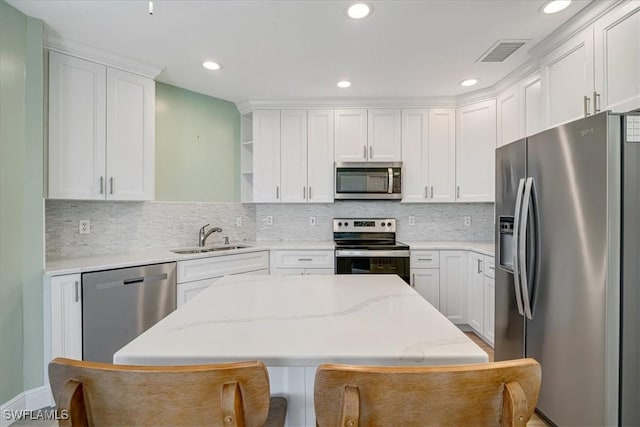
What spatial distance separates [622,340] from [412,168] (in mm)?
2465

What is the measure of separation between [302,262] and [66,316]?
1941mm

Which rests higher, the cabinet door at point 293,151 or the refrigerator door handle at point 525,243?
the cabinet door at point 293,151

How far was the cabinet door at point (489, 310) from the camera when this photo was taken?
2.81m

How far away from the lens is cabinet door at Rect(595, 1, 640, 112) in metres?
1.63

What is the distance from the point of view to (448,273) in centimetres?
330

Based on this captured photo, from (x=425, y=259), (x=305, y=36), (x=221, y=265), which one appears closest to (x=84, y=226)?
(x=221, y=265)

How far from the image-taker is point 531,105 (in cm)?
269

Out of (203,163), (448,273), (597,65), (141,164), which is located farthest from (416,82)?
(141,164)

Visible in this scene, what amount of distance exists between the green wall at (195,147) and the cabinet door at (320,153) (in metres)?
0.88

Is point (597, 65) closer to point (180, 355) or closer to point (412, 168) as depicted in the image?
point (412, 168)

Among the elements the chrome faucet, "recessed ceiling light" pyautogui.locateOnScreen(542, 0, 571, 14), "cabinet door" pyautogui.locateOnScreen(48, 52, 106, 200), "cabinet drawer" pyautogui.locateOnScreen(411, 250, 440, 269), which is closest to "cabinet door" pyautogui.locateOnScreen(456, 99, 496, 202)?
"cabinet drawer" pyautogui.locateOnScreen(411, 250, 440, 269)

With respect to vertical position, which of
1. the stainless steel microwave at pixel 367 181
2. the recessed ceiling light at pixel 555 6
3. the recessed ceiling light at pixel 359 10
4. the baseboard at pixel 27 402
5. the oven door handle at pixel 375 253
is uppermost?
the recessed ceiling light at pixel 555 6

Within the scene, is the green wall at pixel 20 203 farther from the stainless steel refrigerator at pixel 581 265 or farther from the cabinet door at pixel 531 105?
the cabinet door at pixel 531 105

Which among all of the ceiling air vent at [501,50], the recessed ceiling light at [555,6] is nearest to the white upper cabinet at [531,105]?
the ceiling air vent at [501,50]
